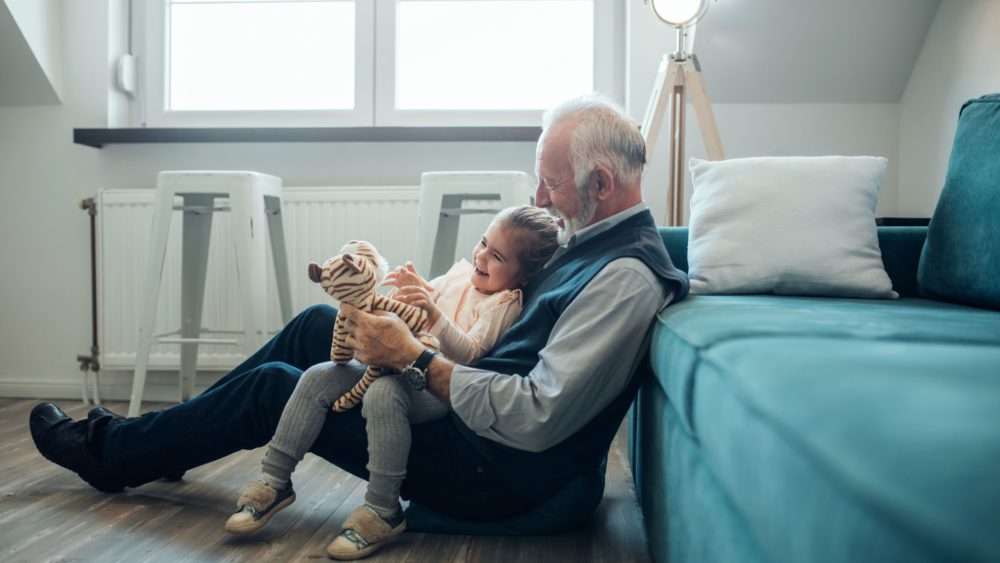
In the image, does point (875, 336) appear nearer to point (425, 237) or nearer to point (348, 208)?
point (425, 237)

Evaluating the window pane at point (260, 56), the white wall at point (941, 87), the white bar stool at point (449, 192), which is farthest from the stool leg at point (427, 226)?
the white wall at point (941, 87)

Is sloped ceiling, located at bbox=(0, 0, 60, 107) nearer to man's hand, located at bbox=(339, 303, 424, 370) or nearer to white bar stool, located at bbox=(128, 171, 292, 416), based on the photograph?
white bar stool, located at bbox=(128, 171, 292, 416)

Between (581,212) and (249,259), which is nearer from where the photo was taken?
(581,212)

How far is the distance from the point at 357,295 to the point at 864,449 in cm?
106

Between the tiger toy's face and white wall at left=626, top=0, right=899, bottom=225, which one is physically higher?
white wall at left=626, top=0, right=899, bottom=225

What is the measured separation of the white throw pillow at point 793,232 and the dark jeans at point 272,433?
671 mm

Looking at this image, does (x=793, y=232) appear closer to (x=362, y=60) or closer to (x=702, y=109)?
(x=702, y=109)

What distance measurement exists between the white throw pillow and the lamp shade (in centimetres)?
73

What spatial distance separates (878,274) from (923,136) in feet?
4.26

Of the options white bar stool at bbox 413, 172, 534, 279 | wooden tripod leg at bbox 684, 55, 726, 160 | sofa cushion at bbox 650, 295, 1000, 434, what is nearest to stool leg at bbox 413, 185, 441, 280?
white bar stool at bbox 413, 172, 534, 279

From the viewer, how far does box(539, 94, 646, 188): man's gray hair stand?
1.44 m

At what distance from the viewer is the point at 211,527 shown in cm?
157

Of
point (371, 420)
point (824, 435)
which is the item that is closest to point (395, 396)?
point (371, 420)

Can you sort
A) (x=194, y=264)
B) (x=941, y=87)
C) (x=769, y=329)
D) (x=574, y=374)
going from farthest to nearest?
(x=194, y=264) < (x=941, y=87) < (x=574, y=374) < (x=769, y=329)
